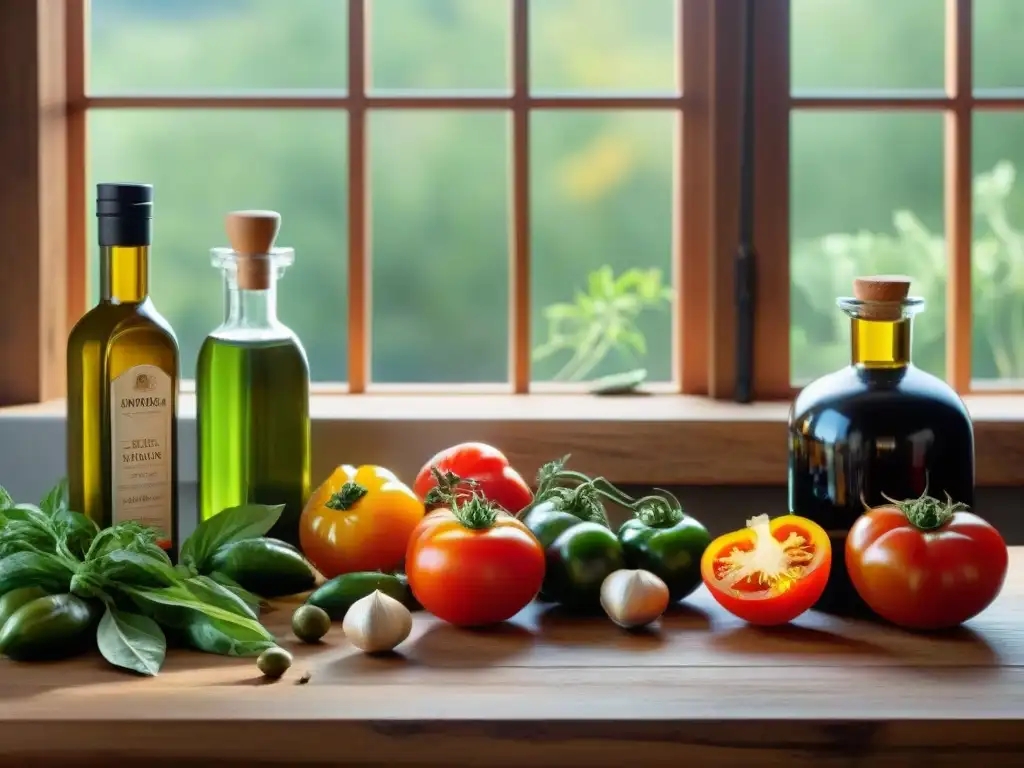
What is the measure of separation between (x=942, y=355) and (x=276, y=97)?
102cm

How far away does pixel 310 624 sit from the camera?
3.24ft

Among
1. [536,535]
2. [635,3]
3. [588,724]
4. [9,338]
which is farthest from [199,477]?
[635,3]

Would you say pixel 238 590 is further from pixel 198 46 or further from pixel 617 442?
pixel 198 46

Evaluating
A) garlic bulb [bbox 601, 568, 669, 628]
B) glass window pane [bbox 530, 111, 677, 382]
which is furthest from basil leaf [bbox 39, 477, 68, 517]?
glass window pane [bbox 530, 111, 677, 382]

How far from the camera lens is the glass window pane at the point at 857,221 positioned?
6.33ft

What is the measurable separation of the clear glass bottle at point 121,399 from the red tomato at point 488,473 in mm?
→ 253

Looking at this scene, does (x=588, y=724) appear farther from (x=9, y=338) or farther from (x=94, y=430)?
(x=9, y=338)

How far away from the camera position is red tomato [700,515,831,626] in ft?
3.33

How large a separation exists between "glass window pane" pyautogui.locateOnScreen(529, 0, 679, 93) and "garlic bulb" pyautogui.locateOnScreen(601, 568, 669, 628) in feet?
3.48

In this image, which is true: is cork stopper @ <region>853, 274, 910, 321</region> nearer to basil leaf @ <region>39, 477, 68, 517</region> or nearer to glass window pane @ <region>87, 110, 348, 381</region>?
basil leaf @ <region>39, 477, 68, 517</region>

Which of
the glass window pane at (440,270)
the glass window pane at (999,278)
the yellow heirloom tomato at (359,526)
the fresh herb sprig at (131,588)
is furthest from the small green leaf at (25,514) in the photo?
the glass window pane at (999,278)

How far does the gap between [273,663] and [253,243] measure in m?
0.43

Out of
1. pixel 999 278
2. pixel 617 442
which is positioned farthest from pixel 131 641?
pixel 999 278

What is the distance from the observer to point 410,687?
2.90ft
